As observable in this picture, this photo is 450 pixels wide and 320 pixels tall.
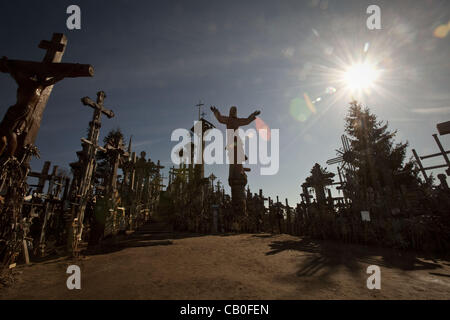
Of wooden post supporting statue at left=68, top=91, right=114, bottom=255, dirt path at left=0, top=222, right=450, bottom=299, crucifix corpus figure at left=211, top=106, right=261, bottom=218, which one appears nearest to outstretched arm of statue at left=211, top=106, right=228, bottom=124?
crucifix corpus figure at left=211, top=106, right=261, bottom=218

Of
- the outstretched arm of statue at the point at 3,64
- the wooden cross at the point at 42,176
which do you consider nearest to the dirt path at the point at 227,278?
the outstretched arm of statue at the point at 3,64

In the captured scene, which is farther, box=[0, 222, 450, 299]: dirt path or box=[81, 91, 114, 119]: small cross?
box=[81, 91, 114, 119]: small cross

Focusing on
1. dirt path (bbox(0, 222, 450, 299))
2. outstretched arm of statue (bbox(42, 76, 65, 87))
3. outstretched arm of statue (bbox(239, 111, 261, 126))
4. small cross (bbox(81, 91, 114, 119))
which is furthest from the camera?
outstretched arm of statue (bbox(239, 111, 261, 126))

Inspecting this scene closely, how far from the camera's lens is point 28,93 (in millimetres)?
3447

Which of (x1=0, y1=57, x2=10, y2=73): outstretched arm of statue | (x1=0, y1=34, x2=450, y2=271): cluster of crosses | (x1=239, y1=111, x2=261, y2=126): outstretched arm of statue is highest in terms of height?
(x1=239, y1=111, x2=261, y2=126): outstretched arm of statue

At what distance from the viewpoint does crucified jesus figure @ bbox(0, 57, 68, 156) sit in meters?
3.21

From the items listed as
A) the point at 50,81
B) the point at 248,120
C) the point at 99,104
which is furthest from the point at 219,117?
the point at 50,81

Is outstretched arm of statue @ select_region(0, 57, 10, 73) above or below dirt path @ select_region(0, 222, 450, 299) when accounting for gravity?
above

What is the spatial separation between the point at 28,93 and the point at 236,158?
453 inches

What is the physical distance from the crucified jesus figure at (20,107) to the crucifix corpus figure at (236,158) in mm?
10907

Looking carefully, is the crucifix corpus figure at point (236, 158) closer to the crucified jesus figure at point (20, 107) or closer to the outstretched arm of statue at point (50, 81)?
the outstretched arm of statue at point (50, 81)

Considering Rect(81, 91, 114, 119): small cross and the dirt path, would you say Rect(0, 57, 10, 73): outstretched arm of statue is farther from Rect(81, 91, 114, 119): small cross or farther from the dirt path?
Rect(81, 91, 114, 119): small cross

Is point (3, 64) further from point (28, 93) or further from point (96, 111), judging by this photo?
point (96, 111)
